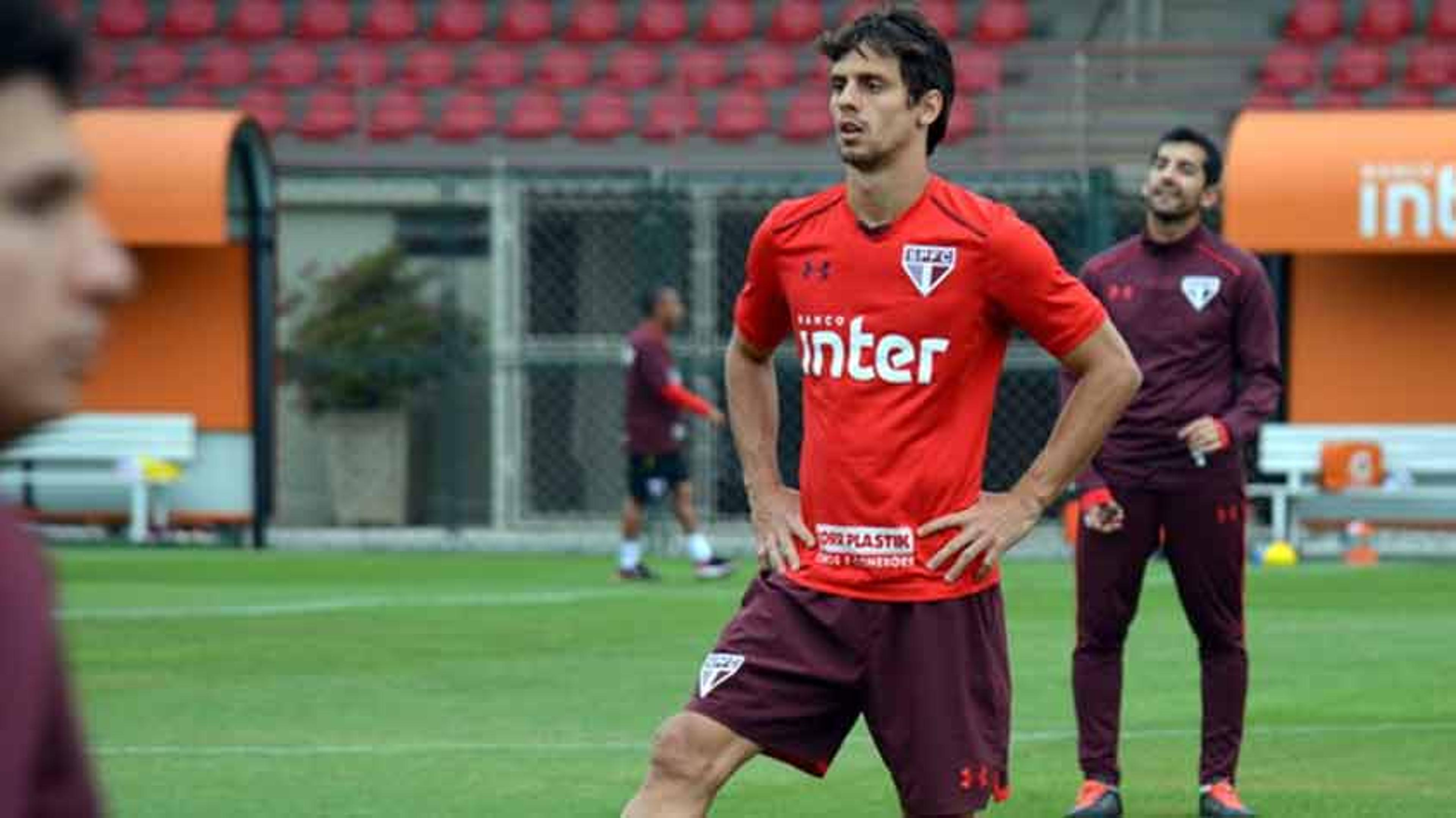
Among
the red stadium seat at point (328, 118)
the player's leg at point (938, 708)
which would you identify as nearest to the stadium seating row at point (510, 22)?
the red stadium seat at point (328, 118)

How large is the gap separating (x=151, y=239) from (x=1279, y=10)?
11583 millimetres

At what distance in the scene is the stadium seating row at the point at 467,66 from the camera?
86.7ft

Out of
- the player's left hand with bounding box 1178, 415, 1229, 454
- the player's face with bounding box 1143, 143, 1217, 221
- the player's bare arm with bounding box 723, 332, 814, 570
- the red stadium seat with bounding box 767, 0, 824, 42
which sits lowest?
the player's left hand with bounding box 1178, 415, 1229, 454

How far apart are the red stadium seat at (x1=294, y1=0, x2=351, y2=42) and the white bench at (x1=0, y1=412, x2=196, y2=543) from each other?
6316mm

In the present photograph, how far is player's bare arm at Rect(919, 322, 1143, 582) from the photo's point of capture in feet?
19.5

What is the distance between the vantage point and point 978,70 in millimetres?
25281

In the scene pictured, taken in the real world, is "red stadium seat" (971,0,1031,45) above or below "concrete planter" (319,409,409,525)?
above

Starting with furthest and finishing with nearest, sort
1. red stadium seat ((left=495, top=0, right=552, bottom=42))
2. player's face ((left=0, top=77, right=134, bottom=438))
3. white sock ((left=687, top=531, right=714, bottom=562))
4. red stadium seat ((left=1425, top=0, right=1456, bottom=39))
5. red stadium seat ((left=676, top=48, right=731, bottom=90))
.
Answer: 1. red stadium seat ((left=495, top=0, right=552, bottom=42))
2. red stadium seat ((left=1425, top=0, right=1456, bottom=39))
3. red stadium seat ((left=676, top=48, right=731, bottom=90))
4. white sock ((left=687, top=531, right=714, bottom=562))
5. player's face ((left=0, top=77, right=134, bottom=438))

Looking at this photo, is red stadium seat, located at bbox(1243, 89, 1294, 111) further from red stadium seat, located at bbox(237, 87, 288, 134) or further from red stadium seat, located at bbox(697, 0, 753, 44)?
red stadium seat, located at bbox(237, 87, 288, 134)

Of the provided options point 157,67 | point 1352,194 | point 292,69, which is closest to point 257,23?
point 292,69

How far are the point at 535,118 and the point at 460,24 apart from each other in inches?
91.1

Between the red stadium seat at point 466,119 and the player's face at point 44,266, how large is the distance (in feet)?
78.1

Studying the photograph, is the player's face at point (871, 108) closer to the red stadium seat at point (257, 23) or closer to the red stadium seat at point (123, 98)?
the red stadium seat at point (123, 98)

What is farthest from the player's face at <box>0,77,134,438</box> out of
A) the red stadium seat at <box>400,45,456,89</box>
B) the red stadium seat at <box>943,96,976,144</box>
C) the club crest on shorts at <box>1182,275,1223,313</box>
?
the red stadium seat at <box>400,45,456,89</box>
